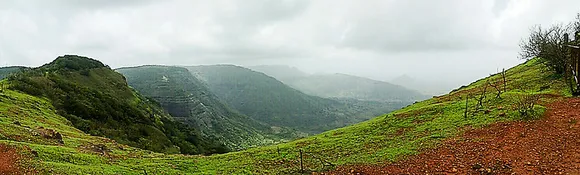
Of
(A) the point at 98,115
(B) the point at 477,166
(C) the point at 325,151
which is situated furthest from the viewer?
(A) the point at 98,115

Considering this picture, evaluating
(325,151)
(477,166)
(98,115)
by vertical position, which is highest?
(98,115)

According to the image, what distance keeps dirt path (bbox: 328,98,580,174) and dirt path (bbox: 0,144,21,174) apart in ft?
45.8

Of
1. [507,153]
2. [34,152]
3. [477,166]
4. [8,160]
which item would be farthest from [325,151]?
[8,160]

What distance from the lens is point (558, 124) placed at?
861 inches

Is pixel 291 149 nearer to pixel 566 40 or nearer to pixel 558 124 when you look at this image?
pixel 558 124

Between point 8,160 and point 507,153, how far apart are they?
22.5 metres

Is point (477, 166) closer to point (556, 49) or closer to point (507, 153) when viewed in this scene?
point (507, 153)

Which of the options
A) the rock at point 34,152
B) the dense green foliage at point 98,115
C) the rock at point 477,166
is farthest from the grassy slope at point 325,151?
the dense green foliage at point 98,115

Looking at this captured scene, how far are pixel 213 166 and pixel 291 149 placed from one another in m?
6.00

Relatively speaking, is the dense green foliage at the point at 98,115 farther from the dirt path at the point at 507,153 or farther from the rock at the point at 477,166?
the rock at the point at 477,166

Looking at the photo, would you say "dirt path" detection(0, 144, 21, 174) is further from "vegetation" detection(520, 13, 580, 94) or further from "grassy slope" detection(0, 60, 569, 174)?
"vegetation" detection(520, 13, 580, 94)

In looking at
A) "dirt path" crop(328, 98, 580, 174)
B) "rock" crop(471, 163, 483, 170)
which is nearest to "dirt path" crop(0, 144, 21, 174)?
"dirt path" crop(328, 98, 580, 174)

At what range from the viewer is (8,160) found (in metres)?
18.3

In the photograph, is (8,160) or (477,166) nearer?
(477,166)
